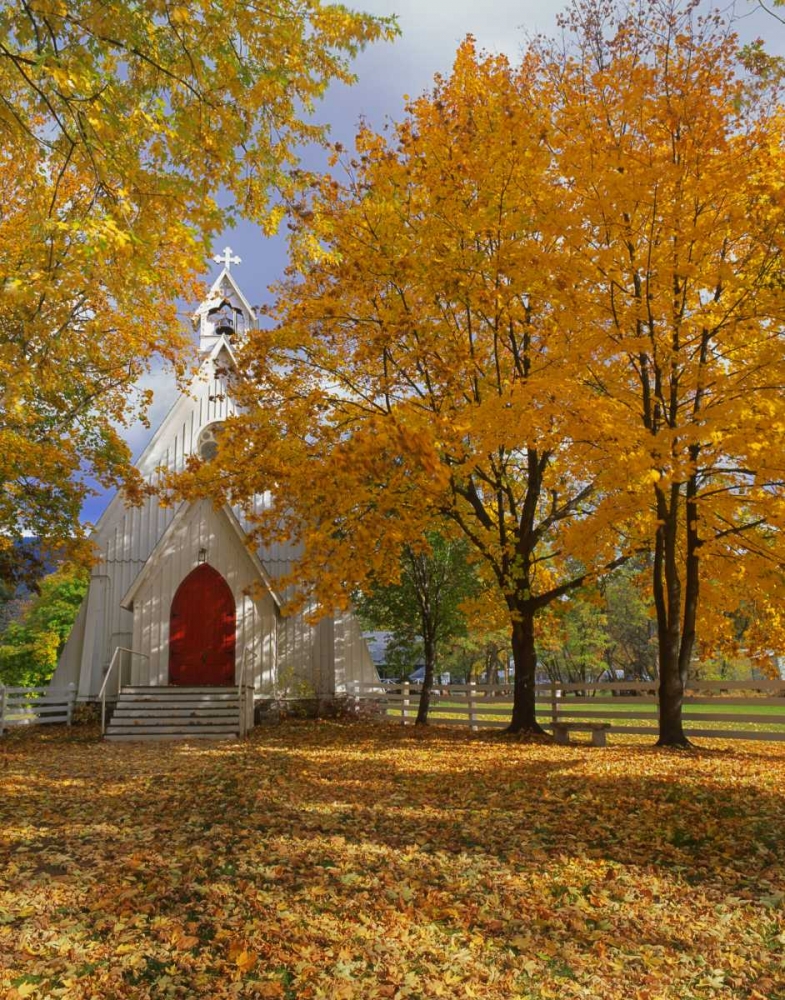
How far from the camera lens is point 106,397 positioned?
16859 mm

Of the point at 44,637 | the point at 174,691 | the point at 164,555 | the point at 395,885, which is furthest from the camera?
the point at 44,637

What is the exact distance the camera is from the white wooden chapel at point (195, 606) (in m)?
17.4

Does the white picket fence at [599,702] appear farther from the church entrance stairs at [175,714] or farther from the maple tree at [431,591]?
the church entrance stairs at [175,714]

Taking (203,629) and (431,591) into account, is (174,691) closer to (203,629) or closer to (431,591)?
(203,629)

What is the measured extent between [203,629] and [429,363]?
28.5 ft

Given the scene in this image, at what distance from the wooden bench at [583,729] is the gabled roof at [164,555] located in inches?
272

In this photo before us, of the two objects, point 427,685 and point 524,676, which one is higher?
point 524,676

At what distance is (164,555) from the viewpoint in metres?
17.4

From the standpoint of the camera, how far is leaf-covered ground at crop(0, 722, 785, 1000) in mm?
3982

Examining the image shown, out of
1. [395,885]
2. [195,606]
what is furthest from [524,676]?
[395,885]

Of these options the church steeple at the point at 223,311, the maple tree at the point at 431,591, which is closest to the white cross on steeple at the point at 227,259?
the church steeple at the point at 223,311

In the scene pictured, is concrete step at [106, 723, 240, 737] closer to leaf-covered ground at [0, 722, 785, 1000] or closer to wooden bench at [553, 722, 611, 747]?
leaf-covered ground at [0, 722, 785, 1000]

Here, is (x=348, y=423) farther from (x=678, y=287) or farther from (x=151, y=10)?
(x=151, y=10)

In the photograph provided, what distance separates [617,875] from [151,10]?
778 centimetres
